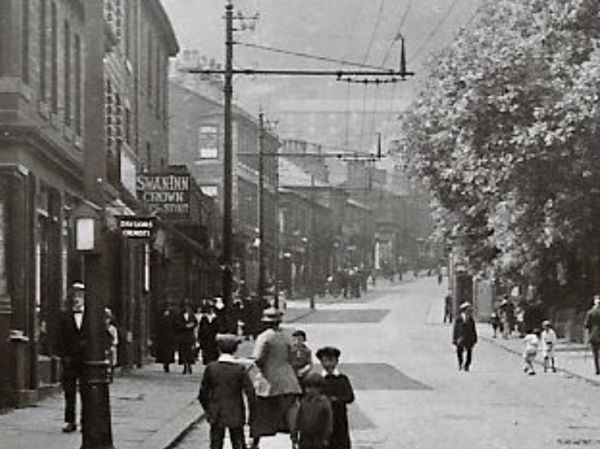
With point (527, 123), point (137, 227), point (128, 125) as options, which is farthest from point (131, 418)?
point (527, 123)

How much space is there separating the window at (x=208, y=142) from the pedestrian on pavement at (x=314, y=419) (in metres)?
74.8

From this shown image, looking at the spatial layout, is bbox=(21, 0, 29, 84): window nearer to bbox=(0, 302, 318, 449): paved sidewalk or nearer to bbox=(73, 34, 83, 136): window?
bbox=(0, 302, 318, 449): paved sidewalk

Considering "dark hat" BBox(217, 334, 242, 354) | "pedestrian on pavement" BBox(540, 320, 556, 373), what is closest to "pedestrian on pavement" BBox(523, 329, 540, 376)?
"pedestrian on pavement" BBox(540, 320, 556, 373)

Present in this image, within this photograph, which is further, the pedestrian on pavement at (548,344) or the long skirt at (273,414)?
the pedestrian on pavement at (548,344)

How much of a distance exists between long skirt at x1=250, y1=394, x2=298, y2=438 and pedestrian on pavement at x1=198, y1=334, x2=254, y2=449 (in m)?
1.84

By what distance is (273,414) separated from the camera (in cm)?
1786

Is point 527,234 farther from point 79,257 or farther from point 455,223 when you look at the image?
point 79,257

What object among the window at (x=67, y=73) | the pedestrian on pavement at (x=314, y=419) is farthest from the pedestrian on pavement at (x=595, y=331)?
the pedestrian on pavement at (x=314, y=419)

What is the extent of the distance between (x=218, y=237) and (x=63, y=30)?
5007cm

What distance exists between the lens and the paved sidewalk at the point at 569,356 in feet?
125

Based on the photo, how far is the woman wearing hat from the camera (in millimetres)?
17672

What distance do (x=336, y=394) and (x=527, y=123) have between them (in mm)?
31895

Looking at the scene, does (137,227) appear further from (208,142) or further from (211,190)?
(208,142)

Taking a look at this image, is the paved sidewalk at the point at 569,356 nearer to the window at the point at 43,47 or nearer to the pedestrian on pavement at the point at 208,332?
the pedestrian on pavement at the point at 208,332
